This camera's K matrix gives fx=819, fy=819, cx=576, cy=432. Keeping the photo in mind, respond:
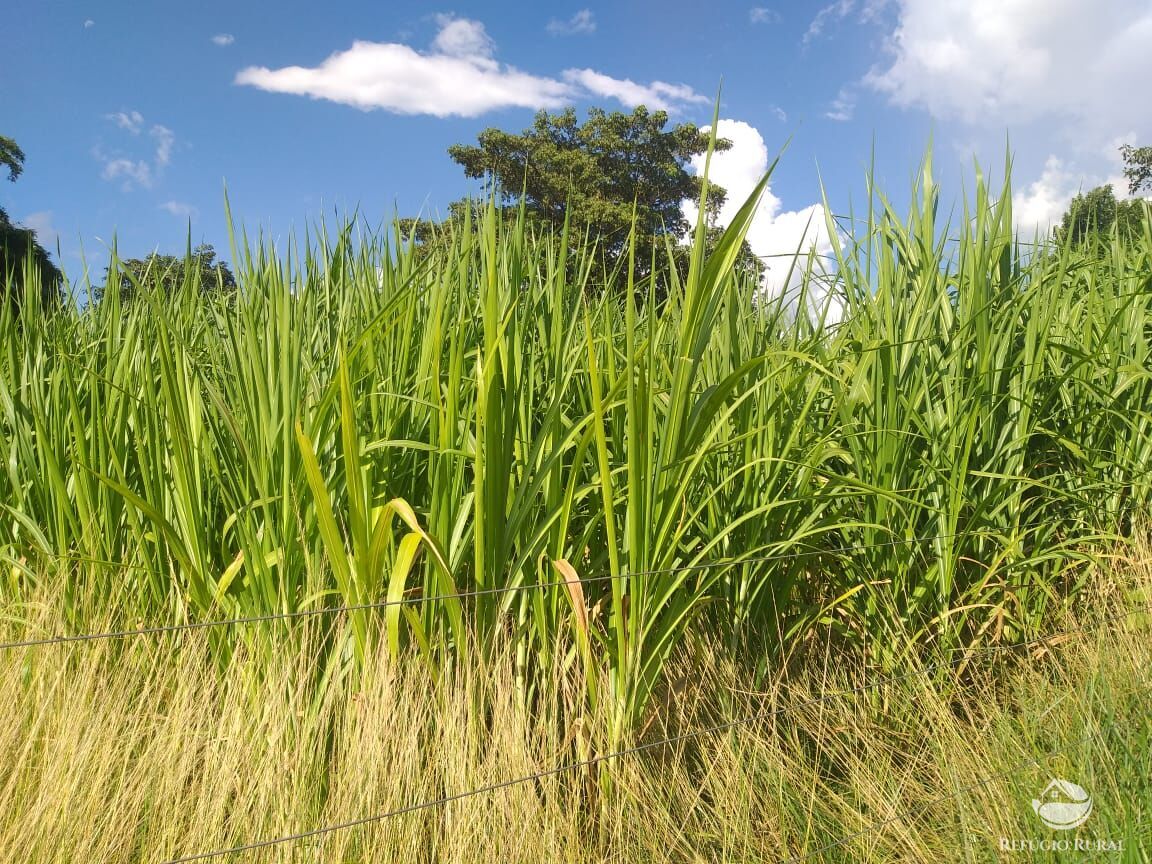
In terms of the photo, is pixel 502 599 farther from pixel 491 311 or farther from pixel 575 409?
pixel 575 409

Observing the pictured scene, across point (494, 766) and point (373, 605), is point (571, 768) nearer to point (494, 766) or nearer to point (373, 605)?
point (494, 766)

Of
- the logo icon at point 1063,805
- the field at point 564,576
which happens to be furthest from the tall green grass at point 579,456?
the logo icon at point 1063,805

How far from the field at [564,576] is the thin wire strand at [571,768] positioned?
0.02 meters

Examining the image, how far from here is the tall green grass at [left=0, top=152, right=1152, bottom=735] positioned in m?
1.50

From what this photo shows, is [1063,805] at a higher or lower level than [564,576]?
lower

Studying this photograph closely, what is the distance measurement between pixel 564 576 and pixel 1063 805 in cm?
103

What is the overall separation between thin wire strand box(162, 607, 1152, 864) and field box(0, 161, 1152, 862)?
0.02 meters

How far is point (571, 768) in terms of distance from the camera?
1.48 m

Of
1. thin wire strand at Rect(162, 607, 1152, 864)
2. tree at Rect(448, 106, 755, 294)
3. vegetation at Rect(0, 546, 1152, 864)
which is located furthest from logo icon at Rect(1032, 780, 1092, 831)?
tree at Rect(448, 106, 755, 294)

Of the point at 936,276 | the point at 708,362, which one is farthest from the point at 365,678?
the point at 936,276

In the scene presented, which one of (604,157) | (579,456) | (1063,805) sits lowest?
(1063,805)

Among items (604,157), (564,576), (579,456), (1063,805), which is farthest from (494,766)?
(604,157)

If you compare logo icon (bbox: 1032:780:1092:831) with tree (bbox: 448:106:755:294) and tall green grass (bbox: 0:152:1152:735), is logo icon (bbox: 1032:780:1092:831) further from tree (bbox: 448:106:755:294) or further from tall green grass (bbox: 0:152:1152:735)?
tree (bbox: 448:106:755:294)

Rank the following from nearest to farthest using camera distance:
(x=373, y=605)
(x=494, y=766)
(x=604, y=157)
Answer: (x=373, y=605)
(x=494, y=766)
(x=604, y=157)
